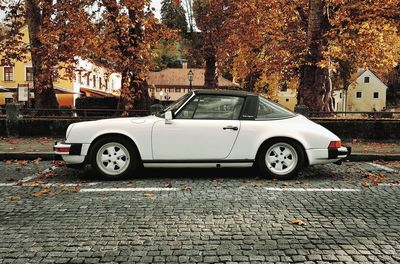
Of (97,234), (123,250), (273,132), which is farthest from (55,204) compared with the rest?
(273,132)

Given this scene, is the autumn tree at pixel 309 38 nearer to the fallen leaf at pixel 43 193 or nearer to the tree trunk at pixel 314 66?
the tree trunk at pixel 314 66

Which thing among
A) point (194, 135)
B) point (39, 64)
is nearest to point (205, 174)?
point (194, 135)

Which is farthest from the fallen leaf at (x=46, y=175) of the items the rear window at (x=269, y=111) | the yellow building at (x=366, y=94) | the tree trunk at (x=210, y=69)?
the yellow building at (x=366, y=94)

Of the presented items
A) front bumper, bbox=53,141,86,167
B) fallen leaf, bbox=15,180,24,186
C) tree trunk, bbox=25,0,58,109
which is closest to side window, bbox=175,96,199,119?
front bumper, bbox=53,141,86,167

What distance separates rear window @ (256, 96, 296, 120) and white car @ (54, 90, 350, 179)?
0.08 ft

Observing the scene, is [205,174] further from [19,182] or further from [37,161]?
[37,161]

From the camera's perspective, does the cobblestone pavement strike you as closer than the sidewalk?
Yes

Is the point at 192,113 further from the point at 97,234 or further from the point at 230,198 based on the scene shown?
the point at 97,234

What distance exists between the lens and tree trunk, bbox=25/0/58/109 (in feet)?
58.9

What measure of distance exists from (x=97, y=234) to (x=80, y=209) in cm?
108

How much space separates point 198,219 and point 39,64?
53.4ft

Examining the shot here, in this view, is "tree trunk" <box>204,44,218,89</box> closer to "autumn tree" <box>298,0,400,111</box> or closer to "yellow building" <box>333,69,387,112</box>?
"autumn tree" <box>298,0,400,111</box>

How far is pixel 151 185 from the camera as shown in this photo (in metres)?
6.70

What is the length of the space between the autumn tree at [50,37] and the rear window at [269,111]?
11243 millimetres
